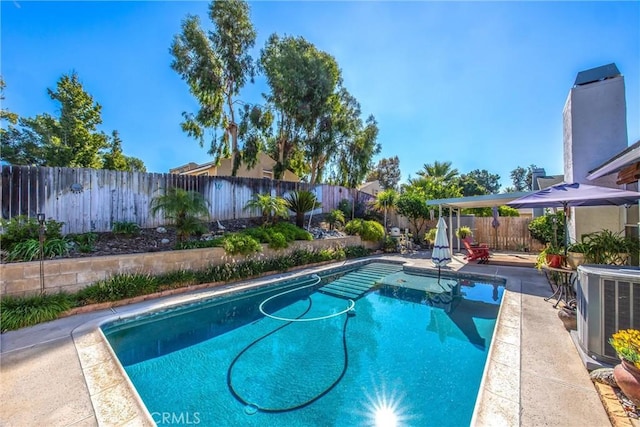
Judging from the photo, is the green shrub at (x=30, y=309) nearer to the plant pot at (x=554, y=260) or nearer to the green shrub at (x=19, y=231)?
the green shrub at (x=19, y=231)

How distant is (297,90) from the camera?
13547 millimetres

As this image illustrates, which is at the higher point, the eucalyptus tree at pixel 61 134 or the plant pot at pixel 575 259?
the eucalyptus tree at pixel 61 134

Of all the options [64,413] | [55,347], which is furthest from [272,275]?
[64,413]

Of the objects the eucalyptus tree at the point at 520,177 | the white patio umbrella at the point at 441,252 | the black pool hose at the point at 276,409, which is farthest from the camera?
the eucalyptus tree at the point at 520,177

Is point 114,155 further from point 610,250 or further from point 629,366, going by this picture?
point 610,250

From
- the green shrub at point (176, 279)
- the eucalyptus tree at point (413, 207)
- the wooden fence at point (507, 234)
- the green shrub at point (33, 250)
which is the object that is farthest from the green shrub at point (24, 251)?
the wooden fence at point (507, 234)

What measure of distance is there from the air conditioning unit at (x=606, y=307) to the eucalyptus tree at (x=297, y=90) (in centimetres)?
1351

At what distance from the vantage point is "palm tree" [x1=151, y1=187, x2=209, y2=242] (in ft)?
22.8

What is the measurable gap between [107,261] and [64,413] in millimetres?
4102

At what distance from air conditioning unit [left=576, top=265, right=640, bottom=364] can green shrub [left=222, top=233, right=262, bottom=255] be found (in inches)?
282

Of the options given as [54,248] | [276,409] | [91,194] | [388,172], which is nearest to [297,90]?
[91,194]

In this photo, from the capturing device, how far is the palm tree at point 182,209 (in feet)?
22.8

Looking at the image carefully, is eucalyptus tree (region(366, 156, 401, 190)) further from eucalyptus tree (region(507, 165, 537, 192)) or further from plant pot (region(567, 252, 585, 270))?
plant pot (region(567, 252, 585, 270))

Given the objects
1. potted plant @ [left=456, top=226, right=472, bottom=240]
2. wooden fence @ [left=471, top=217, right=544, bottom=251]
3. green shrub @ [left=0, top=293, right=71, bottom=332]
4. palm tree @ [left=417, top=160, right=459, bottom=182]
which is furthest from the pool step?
palm tree @ [left=417, top=160, right=459, bottom=182]
